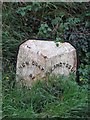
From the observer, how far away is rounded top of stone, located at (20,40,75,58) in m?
4.39

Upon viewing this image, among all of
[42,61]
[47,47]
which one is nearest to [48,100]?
[42,61]

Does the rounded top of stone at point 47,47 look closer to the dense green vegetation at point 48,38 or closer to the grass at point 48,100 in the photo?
the dense green vegetation at point 48,38

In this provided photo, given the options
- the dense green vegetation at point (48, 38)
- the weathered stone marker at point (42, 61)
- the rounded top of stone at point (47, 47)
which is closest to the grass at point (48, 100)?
the dense green vegetation at point (48, 38)

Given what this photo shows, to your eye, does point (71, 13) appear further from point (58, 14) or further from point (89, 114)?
point (89, 114)

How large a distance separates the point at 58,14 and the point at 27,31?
390 mm

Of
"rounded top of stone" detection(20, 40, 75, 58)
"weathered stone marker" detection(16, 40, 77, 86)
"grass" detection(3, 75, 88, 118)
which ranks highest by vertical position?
"rounded top of stone" detection(20, 40, 75, 58)

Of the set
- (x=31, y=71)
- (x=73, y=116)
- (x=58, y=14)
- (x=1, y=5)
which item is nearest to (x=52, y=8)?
(x=58, y=14)

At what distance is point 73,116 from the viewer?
3.78 meters

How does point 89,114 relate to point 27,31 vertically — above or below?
below

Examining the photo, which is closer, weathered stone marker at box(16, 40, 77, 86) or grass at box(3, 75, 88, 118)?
grass at box(3, 75, 88, 118)

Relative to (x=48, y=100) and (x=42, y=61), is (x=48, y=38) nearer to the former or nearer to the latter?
(x=42, y=61)

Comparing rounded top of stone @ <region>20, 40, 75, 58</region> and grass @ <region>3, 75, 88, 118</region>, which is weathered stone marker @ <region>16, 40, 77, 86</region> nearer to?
rounded top of stone @ <region>20, 40, 75, 58</region>

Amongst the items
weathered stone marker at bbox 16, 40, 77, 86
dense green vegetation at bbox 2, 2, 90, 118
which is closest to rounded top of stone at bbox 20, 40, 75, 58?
weathered stone marker at bbox 16, 40, 77, 86

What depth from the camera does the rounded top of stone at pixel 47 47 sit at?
439 cm
